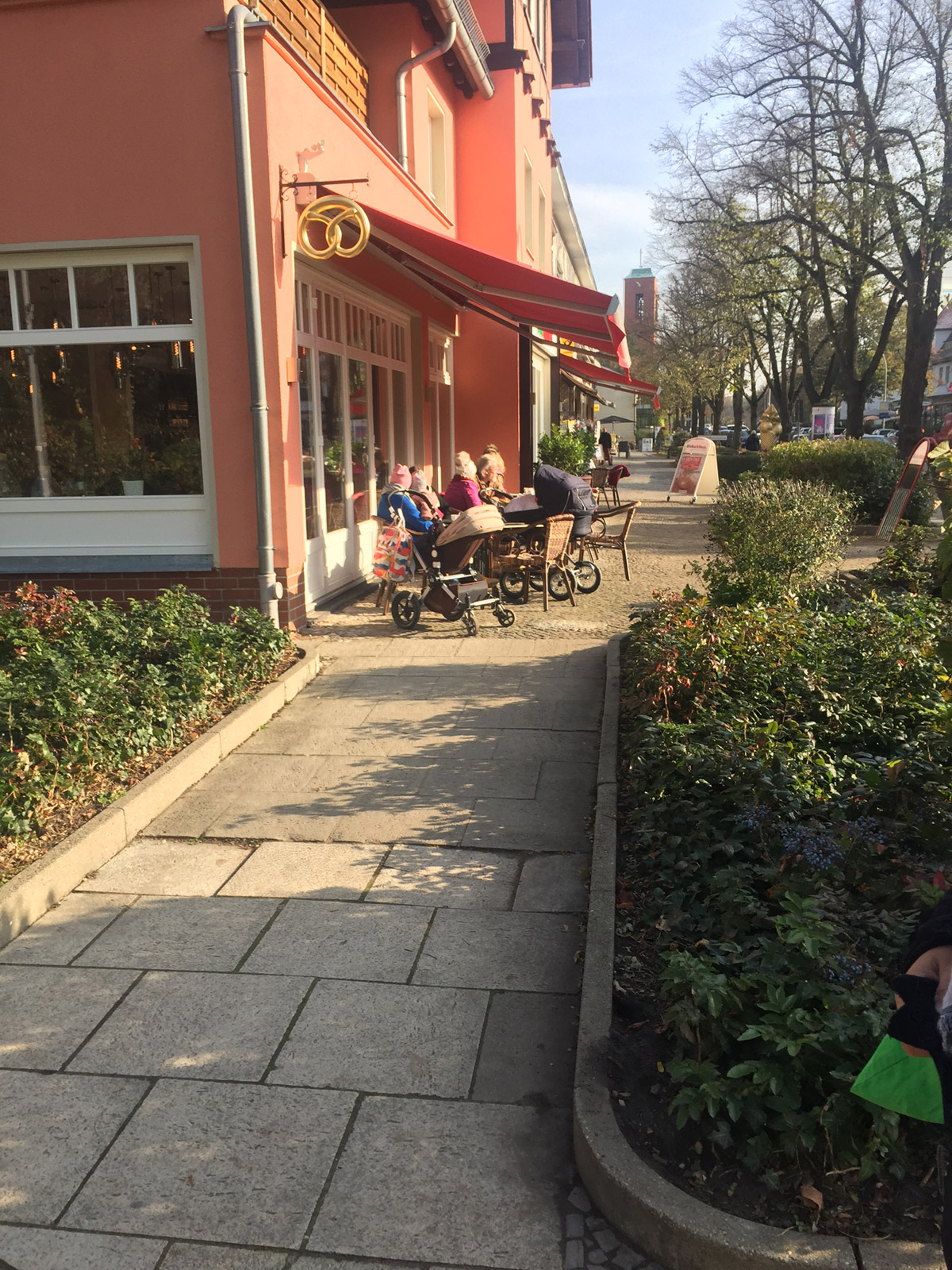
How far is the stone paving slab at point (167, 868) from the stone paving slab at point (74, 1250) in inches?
69.5

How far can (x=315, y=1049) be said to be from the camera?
3047mm

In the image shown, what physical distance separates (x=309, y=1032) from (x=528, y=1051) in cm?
67

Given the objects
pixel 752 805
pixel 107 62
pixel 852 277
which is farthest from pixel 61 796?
pixel 852 277

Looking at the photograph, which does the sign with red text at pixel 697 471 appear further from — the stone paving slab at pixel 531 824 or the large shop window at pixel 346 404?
the stone paving slab at pixel 531 824

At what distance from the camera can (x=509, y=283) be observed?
9.04 metres

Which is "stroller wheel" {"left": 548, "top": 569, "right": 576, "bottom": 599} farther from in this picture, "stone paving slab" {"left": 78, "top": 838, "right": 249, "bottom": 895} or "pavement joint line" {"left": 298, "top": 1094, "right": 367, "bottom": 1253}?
"pavement joint line" {"left": 298, "top": 1094, "right": 367, "bottom": 1253}

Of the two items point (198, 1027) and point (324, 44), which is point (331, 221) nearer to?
point (324, 44)

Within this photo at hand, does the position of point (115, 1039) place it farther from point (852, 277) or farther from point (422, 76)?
point (852, 277)

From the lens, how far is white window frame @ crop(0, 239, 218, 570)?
7871 millimetres

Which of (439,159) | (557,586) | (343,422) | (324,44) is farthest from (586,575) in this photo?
(439,159)

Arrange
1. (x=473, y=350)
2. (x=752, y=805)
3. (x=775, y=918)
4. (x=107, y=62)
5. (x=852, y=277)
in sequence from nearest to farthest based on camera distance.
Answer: (x=775, y=918) → (x=752, y=805) → (x=107, y=62) → (x=473, y=350) → (x=852, y=277)

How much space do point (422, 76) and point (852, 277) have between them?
13.2 meters

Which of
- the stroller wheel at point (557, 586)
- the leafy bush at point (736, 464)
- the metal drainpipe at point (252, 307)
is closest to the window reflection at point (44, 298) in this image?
the metal drainpipe at point (252, 307)

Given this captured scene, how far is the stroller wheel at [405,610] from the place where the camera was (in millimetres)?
8758
